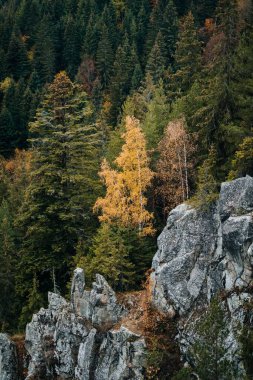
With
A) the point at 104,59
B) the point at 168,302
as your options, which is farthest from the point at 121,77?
the point at 168,302

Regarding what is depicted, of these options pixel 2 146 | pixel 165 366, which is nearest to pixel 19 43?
pixel 2 146

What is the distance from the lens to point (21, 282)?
33844mm

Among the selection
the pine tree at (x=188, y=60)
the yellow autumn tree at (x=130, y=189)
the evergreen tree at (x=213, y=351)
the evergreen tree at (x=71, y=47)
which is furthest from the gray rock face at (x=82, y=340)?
the evergreen tree at (x=71, y=47)

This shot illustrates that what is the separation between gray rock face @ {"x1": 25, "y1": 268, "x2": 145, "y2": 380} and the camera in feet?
82.8

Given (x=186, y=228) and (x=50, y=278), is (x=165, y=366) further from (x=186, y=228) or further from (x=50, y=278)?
(x=50, y=278)

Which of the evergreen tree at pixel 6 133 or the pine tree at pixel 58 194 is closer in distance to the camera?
the pine tree at pixel 58 194

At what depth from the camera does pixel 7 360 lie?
29875 millimetres

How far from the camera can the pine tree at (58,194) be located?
33.5 meters

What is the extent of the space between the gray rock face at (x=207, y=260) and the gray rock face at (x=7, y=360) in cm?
1028

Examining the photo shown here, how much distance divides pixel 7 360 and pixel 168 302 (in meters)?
11.4

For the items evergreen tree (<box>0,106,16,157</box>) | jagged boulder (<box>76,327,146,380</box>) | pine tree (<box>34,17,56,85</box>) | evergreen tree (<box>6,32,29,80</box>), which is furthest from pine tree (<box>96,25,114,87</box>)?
jagged boulder (<box>76,327,146,380</box>)

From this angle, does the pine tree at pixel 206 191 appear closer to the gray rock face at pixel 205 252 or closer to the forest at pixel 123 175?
the forest at pixel 123 175

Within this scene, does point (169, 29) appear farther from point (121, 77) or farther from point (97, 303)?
point (97, 303)

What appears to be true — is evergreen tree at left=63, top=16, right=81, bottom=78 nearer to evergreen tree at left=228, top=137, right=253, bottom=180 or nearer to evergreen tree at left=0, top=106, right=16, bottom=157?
evergreen tree at left=0, top=106, right=16, bottom=157
